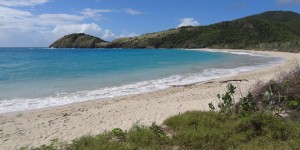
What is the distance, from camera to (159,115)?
10.2 meters

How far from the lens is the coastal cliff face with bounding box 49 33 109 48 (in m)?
156

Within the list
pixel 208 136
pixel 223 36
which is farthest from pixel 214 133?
pixel 223 36

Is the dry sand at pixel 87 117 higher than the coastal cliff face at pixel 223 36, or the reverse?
the coastal cliff face at pixel 223 36

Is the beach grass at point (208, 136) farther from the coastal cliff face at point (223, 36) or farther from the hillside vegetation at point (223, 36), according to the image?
the hillside vegetation at point (223, 36)

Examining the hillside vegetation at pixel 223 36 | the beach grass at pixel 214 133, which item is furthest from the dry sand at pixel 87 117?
the hillside vegetation at pixel 223 36

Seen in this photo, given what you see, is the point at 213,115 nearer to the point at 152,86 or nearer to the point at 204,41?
the point at 152,86

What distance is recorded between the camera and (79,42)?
6358 inches

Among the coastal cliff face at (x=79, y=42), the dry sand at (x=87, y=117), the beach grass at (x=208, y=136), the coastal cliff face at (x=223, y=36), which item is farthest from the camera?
the coastal cliff face at (x=79, y=42)

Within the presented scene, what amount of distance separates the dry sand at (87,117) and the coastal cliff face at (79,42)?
14172 cm

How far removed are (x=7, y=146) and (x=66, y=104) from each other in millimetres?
5624

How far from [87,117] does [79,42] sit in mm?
155674

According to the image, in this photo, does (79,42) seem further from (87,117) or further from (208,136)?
(208,136)

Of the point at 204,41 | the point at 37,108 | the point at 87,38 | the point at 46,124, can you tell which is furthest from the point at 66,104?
the point at 87,38

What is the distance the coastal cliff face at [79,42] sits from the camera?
156 m
